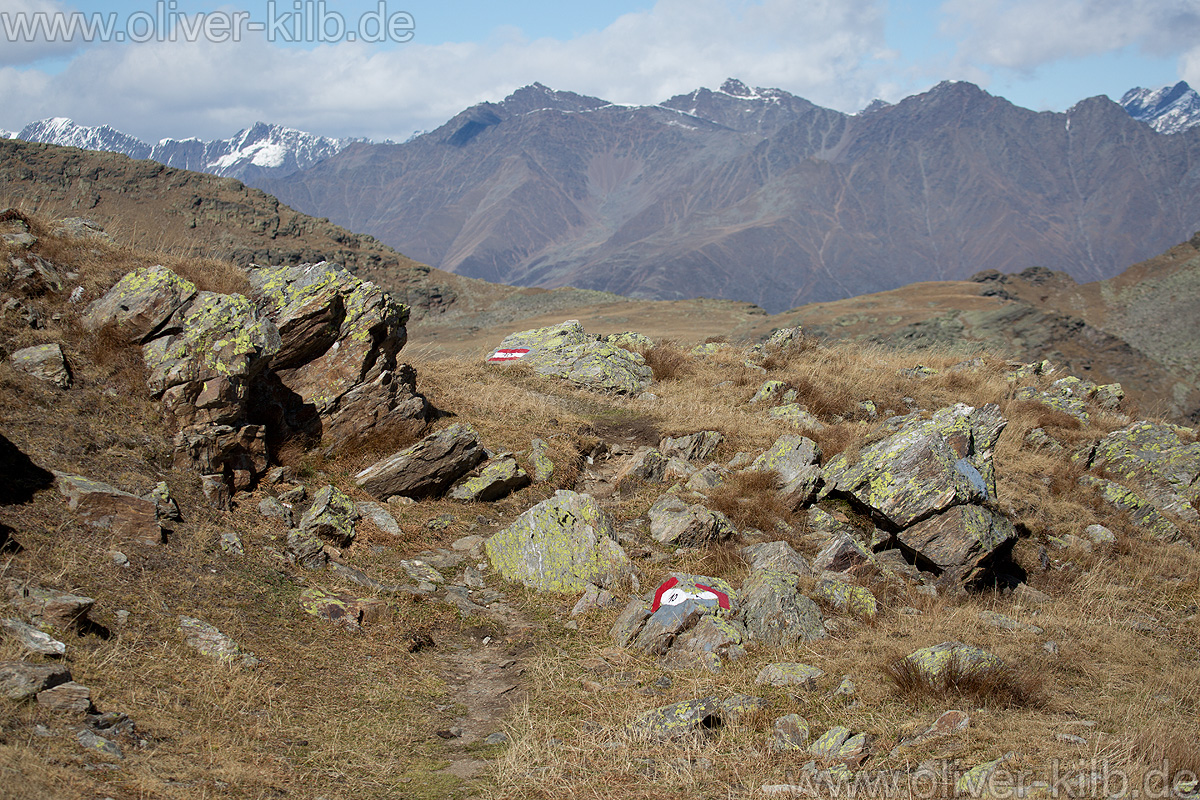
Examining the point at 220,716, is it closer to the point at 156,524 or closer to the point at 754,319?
the point at 156,524

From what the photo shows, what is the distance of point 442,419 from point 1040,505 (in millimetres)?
9347

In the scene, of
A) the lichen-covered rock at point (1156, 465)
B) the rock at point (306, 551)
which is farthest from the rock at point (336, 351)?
the lichen-covered rock at point (1156, 465)

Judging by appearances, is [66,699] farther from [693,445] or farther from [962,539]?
[693,445]

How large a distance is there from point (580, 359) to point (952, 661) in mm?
11597

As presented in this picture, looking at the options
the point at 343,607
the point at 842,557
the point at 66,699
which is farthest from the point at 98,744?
the point at 842,557

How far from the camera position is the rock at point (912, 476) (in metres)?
8.75

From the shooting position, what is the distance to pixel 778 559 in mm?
8266


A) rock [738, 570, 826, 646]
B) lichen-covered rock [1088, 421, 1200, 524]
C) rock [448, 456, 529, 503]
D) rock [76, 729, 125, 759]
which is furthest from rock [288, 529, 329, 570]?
lichen-covered rock [1088, 421, 1200, 524]

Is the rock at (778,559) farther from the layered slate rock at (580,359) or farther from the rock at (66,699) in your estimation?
the layered slate rock at (580,359)

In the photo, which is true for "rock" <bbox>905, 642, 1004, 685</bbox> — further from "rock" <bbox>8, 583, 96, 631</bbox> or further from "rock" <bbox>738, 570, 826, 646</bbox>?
"rock" <bbox>8, 583, 96, 631</bbox>

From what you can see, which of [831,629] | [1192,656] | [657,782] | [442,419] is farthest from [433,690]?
[1192,656]

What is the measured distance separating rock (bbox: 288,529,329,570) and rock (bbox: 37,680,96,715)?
3064mm

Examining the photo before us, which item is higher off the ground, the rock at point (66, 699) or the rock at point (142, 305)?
the rock at point (142, 305)

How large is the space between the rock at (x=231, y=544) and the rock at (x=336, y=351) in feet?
9.33
